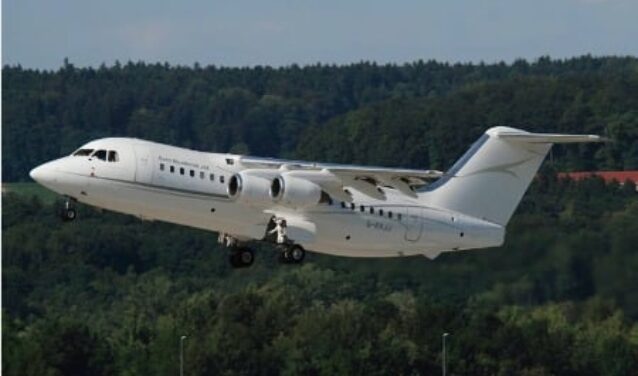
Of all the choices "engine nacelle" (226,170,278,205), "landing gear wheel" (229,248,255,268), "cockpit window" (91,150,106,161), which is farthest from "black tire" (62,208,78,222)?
"landing gear wheel" (229,248,255,268)

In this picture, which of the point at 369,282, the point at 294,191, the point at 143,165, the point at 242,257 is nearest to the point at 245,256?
the point at 242,257

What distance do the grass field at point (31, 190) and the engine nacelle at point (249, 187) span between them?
45131 mm

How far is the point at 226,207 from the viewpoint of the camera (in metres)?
46.5

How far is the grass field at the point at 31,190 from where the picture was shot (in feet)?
310

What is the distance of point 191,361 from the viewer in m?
62.2

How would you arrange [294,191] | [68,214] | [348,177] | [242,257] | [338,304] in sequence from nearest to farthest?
[68,214]
[294,191]
[348,177]
[242,257]
[338,304]

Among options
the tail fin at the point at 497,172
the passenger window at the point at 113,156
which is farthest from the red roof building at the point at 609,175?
the passenger window at the point at 113,156

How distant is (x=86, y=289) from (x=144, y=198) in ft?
113

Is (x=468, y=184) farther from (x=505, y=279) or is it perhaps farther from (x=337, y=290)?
(x=337, y=290)

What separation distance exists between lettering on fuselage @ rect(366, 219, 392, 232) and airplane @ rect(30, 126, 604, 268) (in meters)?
0.02

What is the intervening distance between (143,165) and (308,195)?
3.08 m

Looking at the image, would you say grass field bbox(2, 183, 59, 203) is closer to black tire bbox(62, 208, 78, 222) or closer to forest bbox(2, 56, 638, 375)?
forest bbox(2, 56, 638, 375)

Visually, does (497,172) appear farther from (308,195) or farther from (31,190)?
(31,190)

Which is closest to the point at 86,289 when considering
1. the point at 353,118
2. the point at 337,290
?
the point at 337,290
